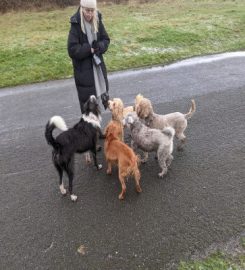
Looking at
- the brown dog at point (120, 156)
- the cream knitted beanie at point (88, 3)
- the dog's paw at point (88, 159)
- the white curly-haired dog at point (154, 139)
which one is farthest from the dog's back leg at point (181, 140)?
the cream knitted beanie at point (88, 3)

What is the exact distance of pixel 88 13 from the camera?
216 inches

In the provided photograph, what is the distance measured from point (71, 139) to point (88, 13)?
2.15 meters

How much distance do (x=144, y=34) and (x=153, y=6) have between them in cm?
713

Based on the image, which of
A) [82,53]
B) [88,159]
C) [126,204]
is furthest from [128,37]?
[126,204]

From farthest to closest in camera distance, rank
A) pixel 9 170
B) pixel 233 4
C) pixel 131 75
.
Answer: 1. pixel 233 4
2. pixel 131 75
3. pixel 9 170

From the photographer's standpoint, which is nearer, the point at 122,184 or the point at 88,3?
the point at 122,184

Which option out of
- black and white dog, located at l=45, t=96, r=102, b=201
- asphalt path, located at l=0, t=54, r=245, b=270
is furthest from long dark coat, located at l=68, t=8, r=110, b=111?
asphalt path, located at l=0, t=54, r=245, b=270

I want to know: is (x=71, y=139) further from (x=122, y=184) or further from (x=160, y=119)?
(x=160, y=119)

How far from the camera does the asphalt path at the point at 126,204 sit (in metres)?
4.20

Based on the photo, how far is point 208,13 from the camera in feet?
56.7

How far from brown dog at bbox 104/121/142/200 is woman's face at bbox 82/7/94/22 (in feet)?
5.99

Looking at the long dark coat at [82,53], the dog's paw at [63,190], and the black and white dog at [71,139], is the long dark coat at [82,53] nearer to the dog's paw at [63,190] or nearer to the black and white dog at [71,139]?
the black and white dog at [71,139]

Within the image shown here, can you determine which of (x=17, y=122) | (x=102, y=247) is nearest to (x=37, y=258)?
(x=102, y=247)

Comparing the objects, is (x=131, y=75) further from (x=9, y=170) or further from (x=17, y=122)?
(x=9, y=170)
